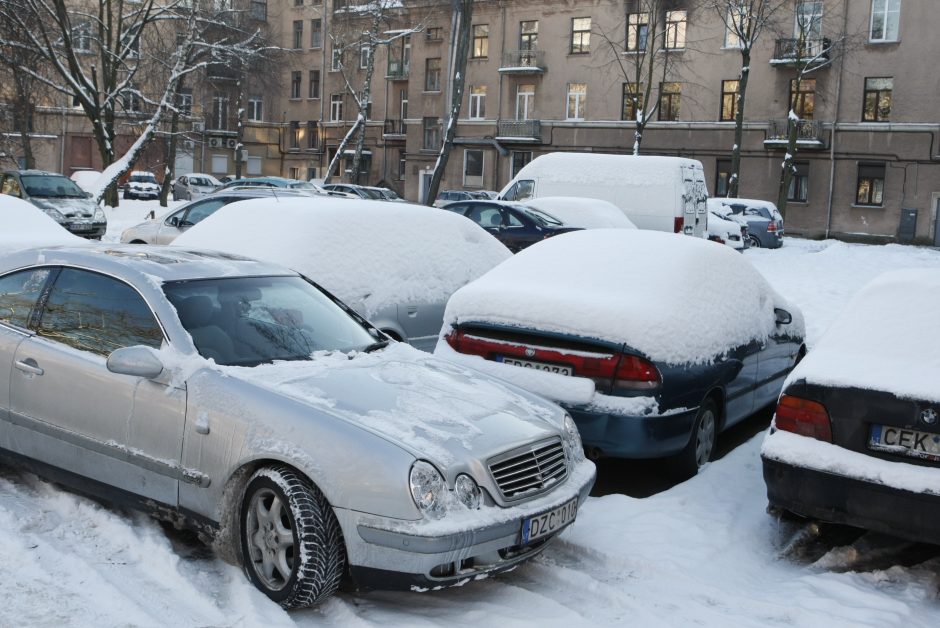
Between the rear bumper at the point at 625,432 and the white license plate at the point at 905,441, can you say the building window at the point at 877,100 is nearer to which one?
the rear bumper at the point at 625,432

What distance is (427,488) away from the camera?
3.87 m

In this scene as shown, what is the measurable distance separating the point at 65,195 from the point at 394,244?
18.0 meters

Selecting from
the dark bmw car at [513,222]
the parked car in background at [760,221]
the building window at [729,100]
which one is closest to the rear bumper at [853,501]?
the dark bmw car at [513,222]

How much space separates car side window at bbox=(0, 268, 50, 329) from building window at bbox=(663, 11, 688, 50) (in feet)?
133

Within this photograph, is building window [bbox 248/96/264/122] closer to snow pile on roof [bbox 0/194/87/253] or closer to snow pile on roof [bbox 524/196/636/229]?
snow pile on roof [bbox 524/196/636/229]

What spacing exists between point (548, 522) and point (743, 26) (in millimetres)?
37406

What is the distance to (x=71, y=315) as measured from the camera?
5098 mm

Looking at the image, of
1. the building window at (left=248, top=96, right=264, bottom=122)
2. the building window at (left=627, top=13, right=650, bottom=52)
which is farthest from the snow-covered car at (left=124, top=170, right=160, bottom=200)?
the building window at (left=627, top=13, right=650, bottom=52)

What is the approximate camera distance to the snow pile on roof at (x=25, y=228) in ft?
39.0

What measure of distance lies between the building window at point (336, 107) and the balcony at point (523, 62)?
49.1 ft

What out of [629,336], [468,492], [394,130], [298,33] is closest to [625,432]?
[629,336]

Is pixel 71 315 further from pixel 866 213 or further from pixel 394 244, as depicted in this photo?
pixel 866 213

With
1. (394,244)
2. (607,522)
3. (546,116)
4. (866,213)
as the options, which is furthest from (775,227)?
(607,522)

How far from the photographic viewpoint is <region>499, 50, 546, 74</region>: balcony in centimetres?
4625
